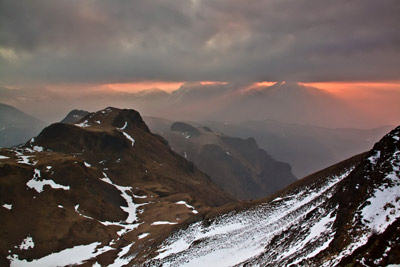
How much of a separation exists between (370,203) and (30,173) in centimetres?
15017

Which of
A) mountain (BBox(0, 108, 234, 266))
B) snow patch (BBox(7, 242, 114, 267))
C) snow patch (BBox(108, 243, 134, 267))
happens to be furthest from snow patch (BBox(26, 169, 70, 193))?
snow patch (BBox(108, 243, 134, 267))

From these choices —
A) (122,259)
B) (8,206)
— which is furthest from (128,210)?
(122,259)

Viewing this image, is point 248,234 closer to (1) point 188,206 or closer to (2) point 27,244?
(2) point 27,244

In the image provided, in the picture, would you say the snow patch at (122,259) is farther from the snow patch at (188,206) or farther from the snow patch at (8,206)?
the snow patch at (188,206)

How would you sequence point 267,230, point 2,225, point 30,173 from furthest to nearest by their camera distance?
point 30,173
point 2,225
point 267,230

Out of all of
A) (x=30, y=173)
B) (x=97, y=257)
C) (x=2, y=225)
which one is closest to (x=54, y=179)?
(x=30, y=173)

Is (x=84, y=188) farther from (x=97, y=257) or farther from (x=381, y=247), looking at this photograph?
(x=381, y=247)

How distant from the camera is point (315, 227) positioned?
41.1 metres

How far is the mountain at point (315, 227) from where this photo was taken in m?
27.9

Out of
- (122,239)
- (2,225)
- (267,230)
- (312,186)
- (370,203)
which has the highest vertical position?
(370,203)

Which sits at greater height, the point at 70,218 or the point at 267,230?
the point at 267,230

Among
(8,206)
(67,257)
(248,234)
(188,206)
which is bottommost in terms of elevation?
(67,257)

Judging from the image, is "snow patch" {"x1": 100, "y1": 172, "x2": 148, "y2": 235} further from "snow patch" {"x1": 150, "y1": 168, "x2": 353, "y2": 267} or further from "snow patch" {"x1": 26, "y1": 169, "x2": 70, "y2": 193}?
"snow patch" {"x1": 150, "y1": 168, "x2": 353, "y2": 267}

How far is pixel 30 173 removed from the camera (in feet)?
486
